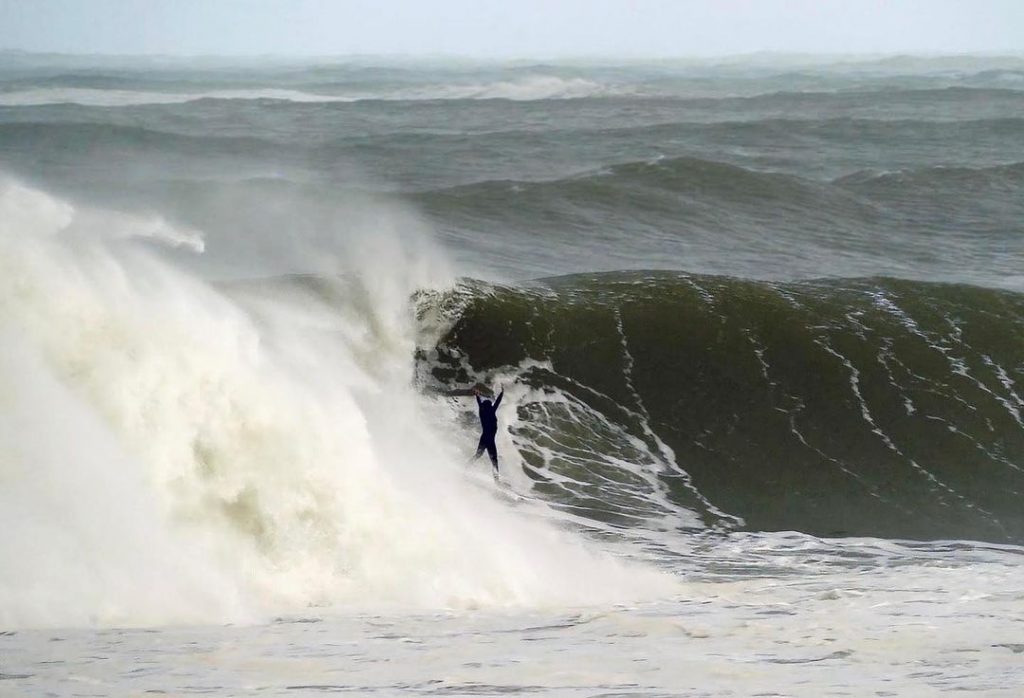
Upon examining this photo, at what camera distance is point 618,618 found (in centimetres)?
636

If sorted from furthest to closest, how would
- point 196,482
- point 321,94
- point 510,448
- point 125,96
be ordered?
point 321,94
point 125,96
point 510,448
point 196,482

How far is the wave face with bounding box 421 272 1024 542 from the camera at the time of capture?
10.2m

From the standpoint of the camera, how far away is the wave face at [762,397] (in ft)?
33.6

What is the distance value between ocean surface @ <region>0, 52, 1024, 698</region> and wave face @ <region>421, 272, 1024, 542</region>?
0.04 m

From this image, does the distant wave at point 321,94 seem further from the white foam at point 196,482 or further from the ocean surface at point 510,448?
the white foam at point 196,482

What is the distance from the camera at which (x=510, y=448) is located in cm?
1102

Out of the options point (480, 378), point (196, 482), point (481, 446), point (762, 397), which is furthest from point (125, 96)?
point (196, 482)

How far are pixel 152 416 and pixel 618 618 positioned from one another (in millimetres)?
3550

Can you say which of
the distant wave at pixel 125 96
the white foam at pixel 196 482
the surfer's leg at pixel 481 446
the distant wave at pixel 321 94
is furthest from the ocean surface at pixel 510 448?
the distant wave at pixel 321 94

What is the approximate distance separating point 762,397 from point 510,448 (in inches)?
114

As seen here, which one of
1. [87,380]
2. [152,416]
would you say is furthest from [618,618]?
[87,380]

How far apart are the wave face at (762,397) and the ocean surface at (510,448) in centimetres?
4

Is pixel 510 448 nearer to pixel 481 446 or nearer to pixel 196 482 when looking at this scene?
pixel 481 446

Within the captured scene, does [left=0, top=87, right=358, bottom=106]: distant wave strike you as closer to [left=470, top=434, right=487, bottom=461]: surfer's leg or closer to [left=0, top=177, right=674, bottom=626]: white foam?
[left=0, top=177, right=674, bottom=626]: white foam
